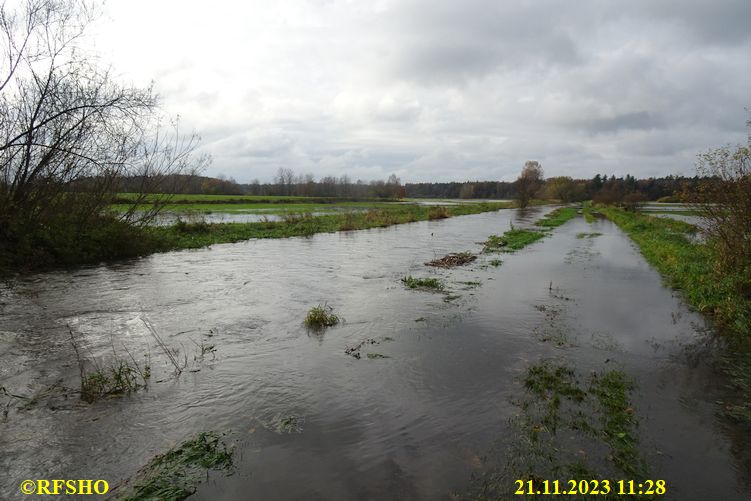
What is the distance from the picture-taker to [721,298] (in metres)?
12.9

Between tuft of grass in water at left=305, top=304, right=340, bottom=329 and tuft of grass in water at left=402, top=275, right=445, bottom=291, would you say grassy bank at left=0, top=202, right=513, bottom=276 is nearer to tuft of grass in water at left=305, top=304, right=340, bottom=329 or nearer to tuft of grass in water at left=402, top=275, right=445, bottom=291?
tuft of grass in water at left=305, top=304, right=340, bottom=329

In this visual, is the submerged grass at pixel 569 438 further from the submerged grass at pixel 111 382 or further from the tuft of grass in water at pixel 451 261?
the tuft of grass in water at pixel 451 261

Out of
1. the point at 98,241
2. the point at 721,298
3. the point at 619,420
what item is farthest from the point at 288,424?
the point at 98,241

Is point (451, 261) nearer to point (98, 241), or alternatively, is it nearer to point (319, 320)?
point (319, 320)

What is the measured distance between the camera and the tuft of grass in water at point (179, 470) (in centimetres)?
477

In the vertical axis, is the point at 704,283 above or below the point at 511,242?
below

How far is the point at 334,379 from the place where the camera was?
26.1 ft

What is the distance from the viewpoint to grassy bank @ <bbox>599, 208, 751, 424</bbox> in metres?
8.06

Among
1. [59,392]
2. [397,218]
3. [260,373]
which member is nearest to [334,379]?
[260,373]

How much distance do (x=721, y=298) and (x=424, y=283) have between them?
31.6ft

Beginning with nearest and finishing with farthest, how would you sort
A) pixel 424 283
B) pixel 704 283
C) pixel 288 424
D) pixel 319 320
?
pixel 288 424, pixel 319 320, pixel 704 283, pixel 424 283

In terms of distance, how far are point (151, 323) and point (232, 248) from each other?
A: 575 inches

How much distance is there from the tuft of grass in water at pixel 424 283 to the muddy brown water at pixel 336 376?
60 centimetres

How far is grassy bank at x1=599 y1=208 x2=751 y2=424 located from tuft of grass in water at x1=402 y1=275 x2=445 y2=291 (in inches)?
335
